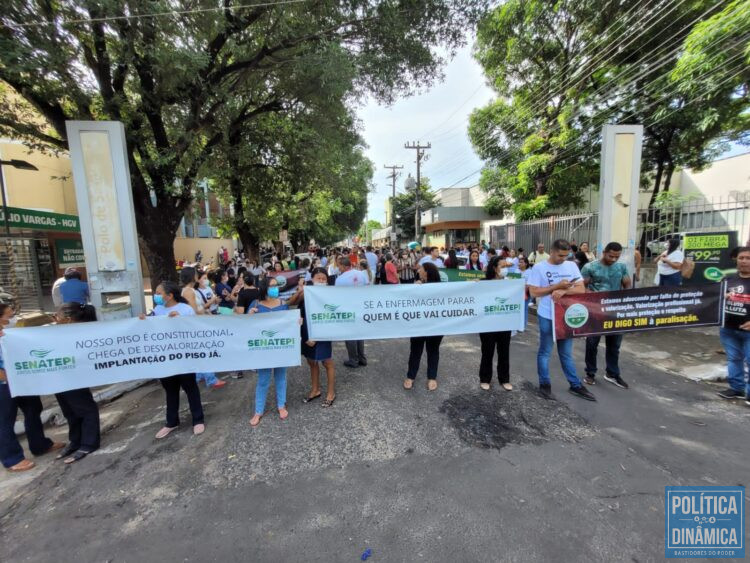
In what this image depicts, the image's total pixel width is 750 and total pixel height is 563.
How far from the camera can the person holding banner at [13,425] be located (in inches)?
131

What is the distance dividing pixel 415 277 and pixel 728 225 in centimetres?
847

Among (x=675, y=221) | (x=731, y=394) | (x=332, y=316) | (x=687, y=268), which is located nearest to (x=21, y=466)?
(x=332, y=316)

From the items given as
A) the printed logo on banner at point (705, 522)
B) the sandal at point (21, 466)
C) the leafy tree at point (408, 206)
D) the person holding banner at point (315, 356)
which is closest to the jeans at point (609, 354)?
the printed logo on banner at point (705, 522)

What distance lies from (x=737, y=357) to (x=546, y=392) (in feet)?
7.56

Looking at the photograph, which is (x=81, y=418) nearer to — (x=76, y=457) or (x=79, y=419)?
(x=79, y=419)

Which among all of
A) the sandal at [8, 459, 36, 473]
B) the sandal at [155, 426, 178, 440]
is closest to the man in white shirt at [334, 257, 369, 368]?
the sandal at [155, 426, 178, 440]

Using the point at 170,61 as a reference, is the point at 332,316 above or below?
below

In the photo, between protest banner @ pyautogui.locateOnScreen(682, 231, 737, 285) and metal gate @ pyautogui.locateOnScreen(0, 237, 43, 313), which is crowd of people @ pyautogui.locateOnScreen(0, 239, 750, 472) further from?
metal gate @ pyautogui.locateOnScreen(0, 237, 43, 313)

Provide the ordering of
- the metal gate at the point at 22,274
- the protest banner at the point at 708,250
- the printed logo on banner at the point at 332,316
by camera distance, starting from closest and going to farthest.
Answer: the printed logo on banner at the point at 332,316
the protest banner at the point at 708,250
the metal gate at the point at 22,274

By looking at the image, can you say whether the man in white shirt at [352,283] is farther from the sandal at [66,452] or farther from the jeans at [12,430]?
the jeans at [12,430]

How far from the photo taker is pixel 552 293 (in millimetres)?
4262

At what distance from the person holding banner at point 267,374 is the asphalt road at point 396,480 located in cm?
19

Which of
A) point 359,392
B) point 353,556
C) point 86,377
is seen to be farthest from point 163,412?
point 353,556

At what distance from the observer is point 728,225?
350 inches
